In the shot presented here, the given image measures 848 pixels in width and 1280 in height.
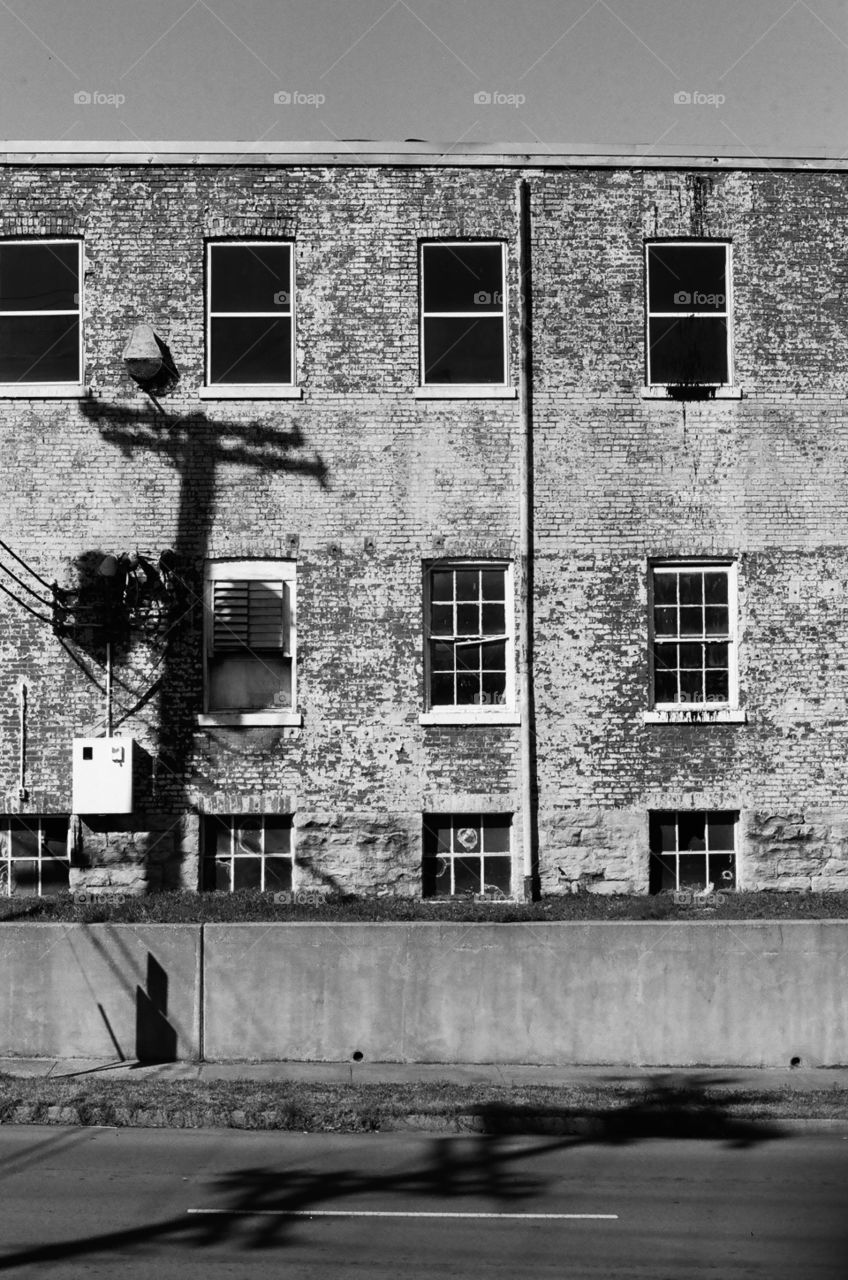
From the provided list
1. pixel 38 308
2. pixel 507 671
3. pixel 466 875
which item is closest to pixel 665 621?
pixel 507 671

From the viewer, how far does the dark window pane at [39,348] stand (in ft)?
57.1

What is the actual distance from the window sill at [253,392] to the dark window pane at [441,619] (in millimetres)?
3233

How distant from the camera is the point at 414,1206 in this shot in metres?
9.13

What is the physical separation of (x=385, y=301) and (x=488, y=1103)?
10257 millimetres

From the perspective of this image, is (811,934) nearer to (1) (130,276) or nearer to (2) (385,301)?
(2) (385,301)

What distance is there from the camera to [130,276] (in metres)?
17.3

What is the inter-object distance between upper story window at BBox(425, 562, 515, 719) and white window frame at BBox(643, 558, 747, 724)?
181cm

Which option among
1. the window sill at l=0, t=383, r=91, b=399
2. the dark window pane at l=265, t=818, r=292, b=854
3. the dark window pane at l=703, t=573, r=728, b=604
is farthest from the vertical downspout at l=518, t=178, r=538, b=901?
the window sill at l=0, t=383, r=91, b=399

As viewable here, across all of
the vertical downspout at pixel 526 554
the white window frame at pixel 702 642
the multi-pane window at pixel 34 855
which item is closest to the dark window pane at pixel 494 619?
the vertical downspout at pixel 526 554

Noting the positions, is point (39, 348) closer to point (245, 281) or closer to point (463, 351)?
point (245, 281)

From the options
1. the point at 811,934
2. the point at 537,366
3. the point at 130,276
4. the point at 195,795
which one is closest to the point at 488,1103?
the point at 811,934

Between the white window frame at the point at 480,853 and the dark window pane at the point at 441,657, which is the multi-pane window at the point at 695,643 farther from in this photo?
the dark window pane at the point at 441,657

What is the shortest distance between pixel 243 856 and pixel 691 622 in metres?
6.50

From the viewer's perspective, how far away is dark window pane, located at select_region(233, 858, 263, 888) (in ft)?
56.3
